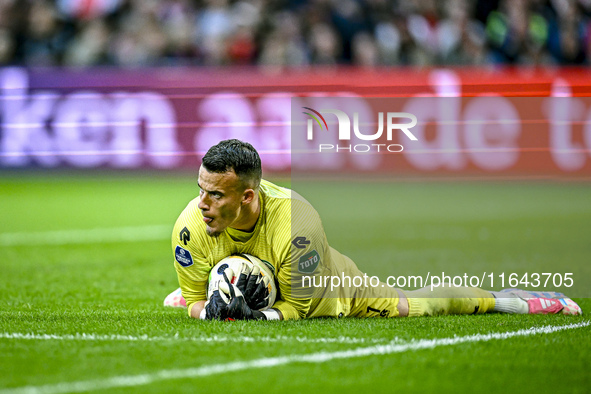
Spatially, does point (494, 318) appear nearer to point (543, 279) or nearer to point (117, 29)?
point (543, 279)

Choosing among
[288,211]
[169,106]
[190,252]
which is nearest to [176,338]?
[190,252]

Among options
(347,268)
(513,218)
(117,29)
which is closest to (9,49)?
(117,29)

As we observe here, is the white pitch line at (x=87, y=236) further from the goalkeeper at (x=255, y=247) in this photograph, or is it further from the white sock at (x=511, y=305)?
the white sock at (x=511, y=305)

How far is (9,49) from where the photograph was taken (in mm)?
16984

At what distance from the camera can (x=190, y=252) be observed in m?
6.11

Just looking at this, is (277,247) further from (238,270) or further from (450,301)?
(450,301)

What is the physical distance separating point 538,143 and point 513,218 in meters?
3.67

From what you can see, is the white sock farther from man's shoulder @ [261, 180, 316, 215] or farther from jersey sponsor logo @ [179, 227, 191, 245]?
jersey sponsor logo @ [179, 227, 191, 245]

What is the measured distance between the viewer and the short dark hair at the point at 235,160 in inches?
226

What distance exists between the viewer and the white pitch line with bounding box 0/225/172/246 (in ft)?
38.3

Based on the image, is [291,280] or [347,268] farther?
[347,268]

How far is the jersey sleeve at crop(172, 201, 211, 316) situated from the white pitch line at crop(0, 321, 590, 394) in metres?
1.35

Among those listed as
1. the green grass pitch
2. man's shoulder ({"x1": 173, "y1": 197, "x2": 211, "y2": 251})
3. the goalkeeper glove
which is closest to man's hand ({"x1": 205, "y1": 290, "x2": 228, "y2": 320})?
the goalkeeper glove

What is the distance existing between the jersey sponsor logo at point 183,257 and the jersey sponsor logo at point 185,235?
0.22 ft
